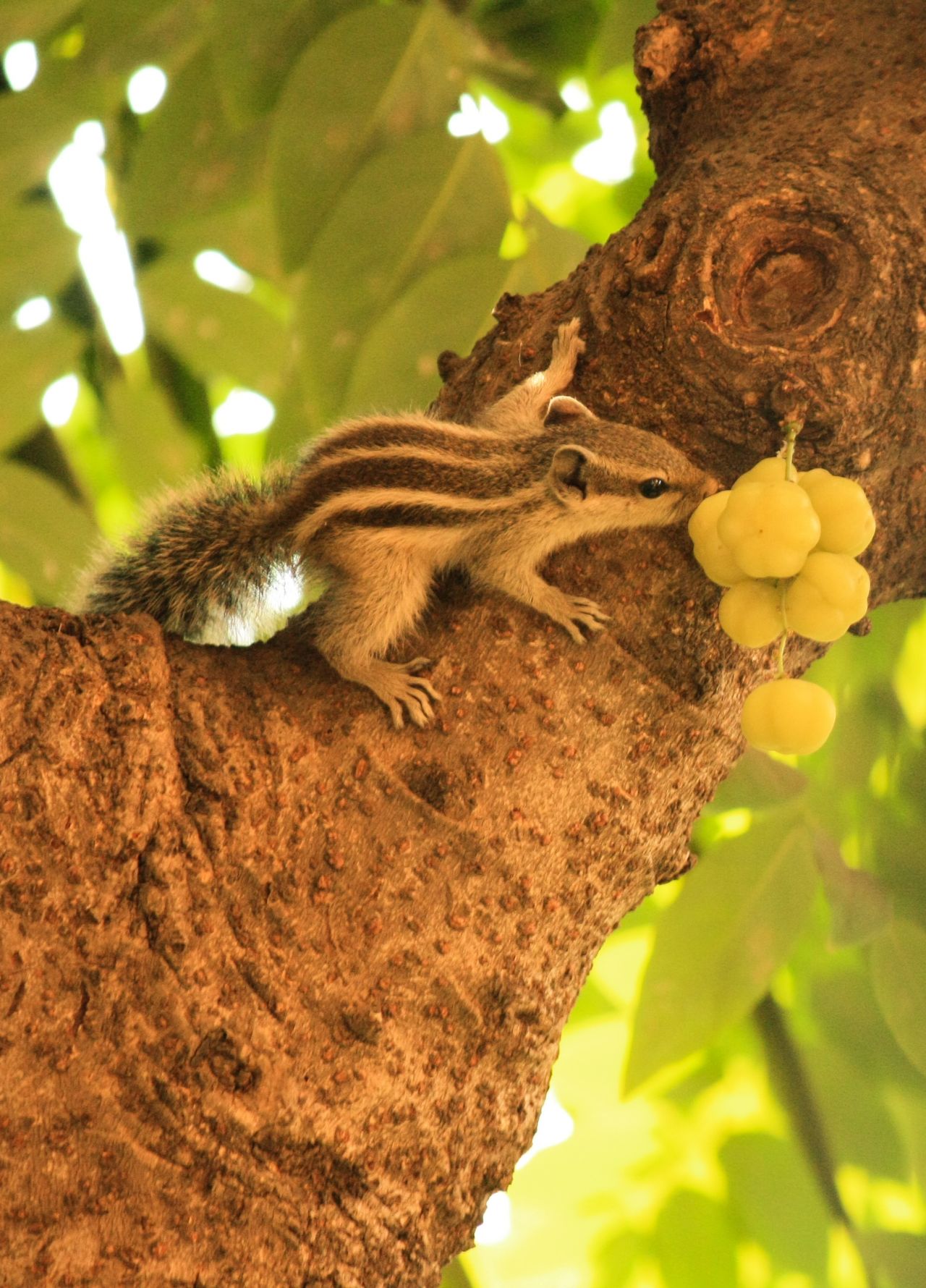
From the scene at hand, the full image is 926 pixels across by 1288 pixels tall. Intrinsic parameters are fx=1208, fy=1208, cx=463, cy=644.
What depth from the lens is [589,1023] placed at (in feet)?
7.23

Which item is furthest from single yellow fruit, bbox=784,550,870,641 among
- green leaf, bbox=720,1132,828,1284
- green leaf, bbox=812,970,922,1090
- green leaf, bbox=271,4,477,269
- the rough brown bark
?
green leaf, bbox=720,1132,828,1284

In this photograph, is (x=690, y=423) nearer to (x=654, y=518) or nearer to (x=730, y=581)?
(x=654, y=518)

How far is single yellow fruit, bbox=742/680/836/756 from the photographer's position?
1.10m

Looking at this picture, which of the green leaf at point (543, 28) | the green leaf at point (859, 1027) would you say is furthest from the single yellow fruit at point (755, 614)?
the green leaf at point (543, 28)

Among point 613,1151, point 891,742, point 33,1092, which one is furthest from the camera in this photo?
point 613,1151

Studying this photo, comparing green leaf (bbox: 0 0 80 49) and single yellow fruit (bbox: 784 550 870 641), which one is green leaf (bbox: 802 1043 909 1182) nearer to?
single yellow fruit (bbox: 784 550 870 641)

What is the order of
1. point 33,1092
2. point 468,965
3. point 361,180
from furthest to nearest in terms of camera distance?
point 361,180
point 468,965
point 33,1092

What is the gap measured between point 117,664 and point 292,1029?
0.39 meters

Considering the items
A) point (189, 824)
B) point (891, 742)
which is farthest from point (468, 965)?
point (891, 742)

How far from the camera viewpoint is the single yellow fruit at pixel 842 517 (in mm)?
1118

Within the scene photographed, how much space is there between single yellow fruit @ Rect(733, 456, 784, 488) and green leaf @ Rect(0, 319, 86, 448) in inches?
52.8

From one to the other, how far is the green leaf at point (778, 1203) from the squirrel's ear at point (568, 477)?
4.11 ft

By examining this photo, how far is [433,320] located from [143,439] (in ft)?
2.04

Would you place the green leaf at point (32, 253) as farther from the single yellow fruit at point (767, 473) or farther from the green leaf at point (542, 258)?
the single yellow fruit at point (767, 473)
